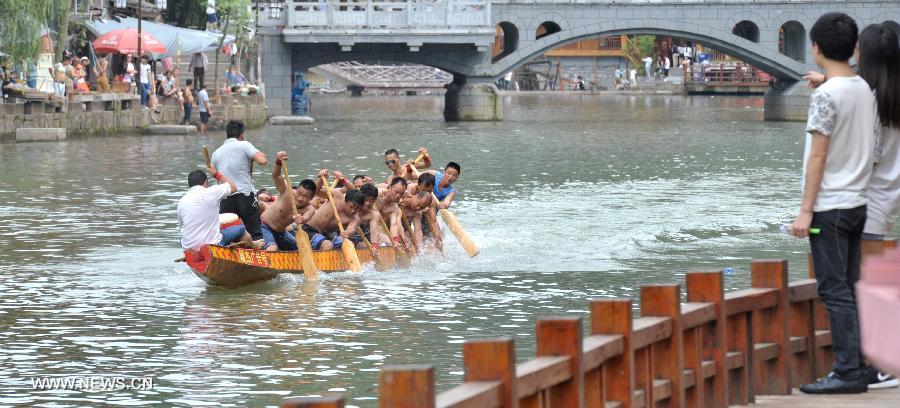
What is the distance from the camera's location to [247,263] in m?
15.7

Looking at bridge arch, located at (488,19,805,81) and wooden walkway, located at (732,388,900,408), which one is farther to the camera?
bridge arch, located at (488,19,805,81)

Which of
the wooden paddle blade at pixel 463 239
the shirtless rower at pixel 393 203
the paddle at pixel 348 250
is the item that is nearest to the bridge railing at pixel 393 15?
the wooden paddle blade at pixel 463 239

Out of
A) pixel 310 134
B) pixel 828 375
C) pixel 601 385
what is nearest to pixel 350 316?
pixel 828 375

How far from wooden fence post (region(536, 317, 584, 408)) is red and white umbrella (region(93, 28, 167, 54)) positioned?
4056 centimetres

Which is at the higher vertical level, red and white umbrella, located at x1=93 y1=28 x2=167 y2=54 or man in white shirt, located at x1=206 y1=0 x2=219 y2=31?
man in white shirt, located at x1=206 y1=0 x2=219 y2=31

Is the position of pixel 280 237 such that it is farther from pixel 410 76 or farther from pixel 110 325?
pixel 410 76

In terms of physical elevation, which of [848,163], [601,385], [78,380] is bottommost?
[78,380]

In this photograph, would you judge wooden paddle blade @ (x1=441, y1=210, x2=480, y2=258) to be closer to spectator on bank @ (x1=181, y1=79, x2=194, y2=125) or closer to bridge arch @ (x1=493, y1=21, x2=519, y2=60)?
spectator on bank @ (x1=181, y1=79, x2=194, y2=125)

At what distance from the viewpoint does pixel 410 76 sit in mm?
98812

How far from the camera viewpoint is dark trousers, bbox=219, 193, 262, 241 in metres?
16.9

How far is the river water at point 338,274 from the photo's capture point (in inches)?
472

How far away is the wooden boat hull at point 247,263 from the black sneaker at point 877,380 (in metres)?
8.81

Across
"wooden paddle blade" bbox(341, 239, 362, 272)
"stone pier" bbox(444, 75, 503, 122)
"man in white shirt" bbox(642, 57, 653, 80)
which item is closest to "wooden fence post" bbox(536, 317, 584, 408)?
"wooden paddle blade" bbox(341, 239, 362, 272)

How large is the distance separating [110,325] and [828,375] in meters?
7.79
